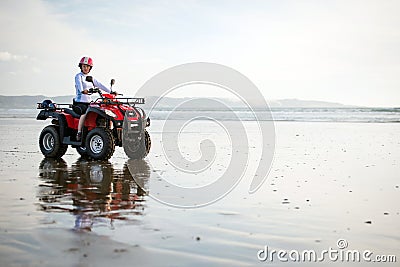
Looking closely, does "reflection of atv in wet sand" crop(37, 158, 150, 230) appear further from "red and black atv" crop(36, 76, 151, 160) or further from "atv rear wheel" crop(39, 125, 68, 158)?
"atv rear wheel" crop(39, 125, 68, 158)

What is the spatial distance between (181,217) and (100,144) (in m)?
6.08

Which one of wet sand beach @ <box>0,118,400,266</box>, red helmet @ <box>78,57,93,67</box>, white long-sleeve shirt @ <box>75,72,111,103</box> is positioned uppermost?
red helmet @ <box>78,57,93,67</box>

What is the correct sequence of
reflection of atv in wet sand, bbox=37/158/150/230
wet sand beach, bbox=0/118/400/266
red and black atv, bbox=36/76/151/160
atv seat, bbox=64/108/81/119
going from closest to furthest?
1. wet sand beach, bbox=0/118/400/266
2. reflection of atv in wet sand, bbox=37/158/150/230
3. red and black atv, bbox=36/76/151/160
4. atv seat, bbox=64/108/81/119

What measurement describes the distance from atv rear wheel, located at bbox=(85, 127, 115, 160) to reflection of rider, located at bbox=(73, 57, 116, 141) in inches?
16.5

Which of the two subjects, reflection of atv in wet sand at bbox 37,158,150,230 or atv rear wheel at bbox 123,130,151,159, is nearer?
reflection of atv in wet sand at bbox 37,158,150,230

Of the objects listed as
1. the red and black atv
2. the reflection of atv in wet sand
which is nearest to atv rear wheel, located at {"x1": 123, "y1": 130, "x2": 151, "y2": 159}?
the red and black atv

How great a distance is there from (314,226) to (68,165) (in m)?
6.70

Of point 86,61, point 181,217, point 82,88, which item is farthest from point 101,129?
point 181,217

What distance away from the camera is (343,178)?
9156mm

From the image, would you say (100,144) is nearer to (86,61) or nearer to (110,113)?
(110,113)

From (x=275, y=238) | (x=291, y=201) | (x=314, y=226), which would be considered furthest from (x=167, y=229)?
(x=291, y=201)

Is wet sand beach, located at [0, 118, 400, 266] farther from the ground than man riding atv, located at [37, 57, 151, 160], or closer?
closer

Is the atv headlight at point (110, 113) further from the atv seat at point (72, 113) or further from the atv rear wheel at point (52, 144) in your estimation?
the atv rear wheel at point (52, 144)

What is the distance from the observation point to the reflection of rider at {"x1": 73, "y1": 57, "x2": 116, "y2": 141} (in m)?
11.8
